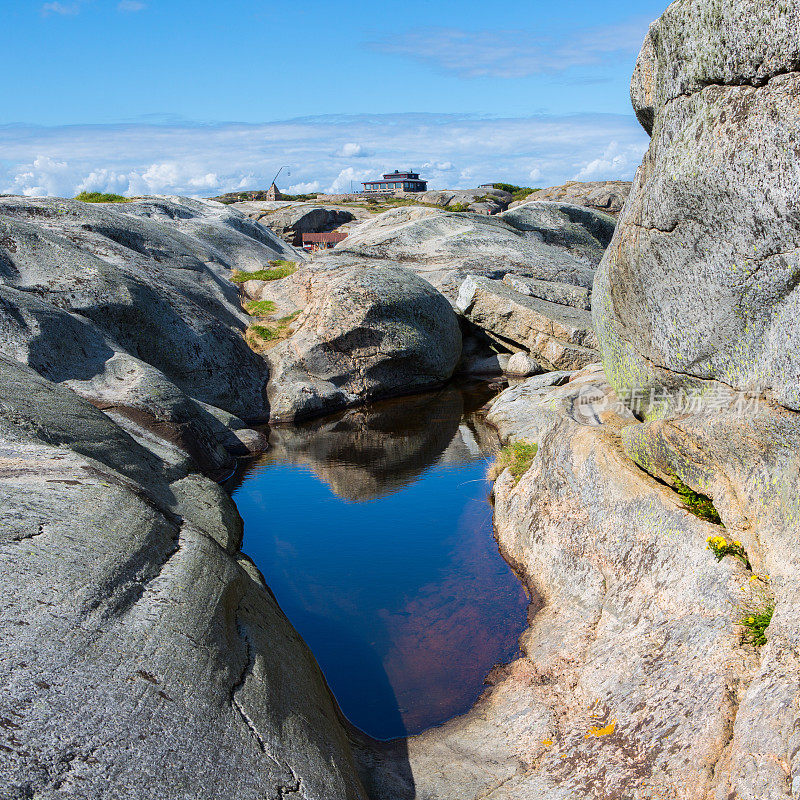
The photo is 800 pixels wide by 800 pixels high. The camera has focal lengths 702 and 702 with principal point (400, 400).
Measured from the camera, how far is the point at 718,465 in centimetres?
819

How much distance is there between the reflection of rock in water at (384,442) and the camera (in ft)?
57.2

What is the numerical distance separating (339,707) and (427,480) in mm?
8394

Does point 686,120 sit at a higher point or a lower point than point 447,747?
higher

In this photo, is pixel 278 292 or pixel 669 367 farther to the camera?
pixel 278 292

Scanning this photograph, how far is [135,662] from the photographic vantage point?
19.0 ft

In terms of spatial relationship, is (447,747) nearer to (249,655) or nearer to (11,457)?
(249,655)

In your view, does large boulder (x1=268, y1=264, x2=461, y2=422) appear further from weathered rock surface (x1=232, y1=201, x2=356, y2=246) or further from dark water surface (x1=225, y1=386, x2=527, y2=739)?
weathered rock surface (x1=232, y1=201, x2=356, y2=246)

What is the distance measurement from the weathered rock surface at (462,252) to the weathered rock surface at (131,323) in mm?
7168

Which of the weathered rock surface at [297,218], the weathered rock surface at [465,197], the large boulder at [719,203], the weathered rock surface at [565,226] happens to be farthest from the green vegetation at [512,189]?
the large boulder at [719,203]

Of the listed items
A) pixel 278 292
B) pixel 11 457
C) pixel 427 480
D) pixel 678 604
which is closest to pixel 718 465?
pixel 678 604

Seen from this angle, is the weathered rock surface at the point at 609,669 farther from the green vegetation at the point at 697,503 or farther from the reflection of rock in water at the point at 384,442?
the reflection of rock in water at the point at 384,442

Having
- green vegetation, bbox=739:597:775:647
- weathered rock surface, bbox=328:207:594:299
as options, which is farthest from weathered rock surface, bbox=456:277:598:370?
green vegetation, bbox=739:597:775:647

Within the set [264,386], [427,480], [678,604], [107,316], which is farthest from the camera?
[264,386]

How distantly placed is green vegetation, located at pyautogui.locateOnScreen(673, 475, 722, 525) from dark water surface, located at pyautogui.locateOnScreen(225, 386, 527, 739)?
10.4 feet
